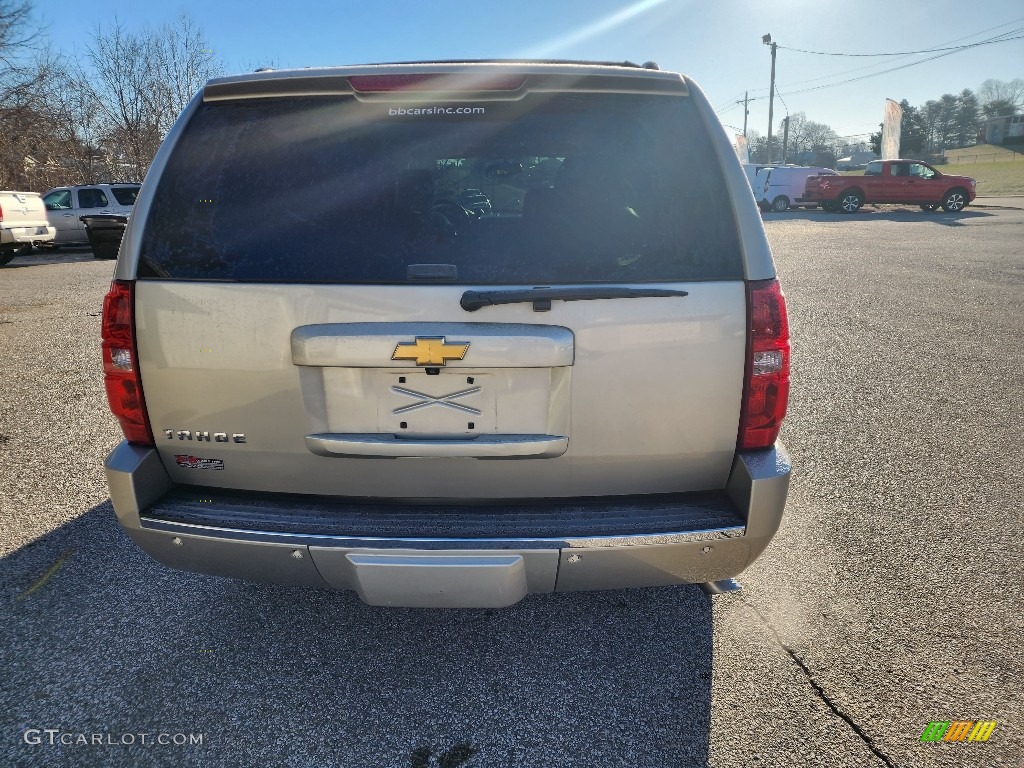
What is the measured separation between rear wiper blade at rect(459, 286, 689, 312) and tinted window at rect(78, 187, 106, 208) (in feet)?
64.4

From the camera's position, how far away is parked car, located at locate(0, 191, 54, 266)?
14695 mm

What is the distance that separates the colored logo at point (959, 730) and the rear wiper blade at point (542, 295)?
1.67 m

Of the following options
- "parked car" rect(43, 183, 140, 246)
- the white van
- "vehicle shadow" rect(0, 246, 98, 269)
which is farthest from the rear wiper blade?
the white van

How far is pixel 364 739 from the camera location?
213cm

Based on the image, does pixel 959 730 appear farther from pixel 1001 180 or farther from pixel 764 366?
pixel 1001 180

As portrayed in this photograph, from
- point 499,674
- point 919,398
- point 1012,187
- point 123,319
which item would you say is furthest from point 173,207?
point 1012,187

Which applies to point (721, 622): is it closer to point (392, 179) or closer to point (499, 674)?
point (499, 674)

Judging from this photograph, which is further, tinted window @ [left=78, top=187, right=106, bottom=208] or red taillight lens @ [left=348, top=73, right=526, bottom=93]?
tinted window @ [left=78, top=187, right=106, bottom=208]

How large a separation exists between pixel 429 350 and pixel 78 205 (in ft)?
65.0

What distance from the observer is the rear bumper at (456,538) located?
195 cm

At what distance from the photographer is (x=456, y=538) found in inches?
77.4

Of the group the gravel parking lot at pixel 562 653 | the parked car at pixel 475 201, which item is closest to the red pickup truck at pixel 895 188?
the gravel parking lot at pixel 562 653

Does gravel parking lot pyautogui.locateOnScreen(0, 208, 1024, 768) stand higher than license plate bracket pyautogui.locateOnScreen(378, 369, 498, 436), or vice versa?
license plate bracket pyautogui.locateOnScreen(378, 369, 498, 436)

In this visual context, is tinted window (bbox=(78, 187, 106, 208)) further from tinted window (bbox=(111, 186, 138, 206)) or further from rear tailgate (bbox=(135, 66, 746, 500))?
rear tailgate (bbox=(135, 66, 746, 500))
